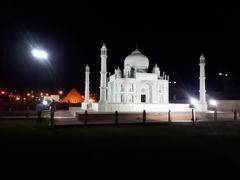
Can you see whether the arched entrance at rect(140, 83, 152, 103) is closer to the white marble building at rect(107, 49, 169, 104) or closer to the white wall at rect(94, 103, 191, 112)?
the white marble building at rect(107, 49, 169, 104)

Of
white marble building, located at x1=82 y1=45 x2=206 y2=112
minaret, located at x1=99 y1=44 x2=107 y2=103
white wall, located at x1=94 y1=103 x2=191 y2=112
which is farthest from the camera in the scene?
white marble building, located at x1=82 y1=45 x2=206 y2=112

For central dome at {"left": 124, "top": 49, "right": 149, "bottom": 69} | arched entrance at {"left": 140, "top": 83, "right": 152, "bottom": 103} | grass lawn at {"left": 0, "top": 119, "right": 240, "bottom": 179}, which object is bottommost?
grass lawn at {"left": 0, "top": 119, "right": 240, "bottom": 179}

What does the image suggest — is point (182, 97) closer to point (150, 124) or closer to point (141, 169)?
point (150, 124)

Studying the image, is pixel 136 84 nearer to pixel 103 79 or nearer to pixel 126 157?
pixel 103 79

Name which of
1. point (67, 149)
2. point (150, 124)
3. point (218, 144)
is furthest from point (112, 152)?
point (150, 124)

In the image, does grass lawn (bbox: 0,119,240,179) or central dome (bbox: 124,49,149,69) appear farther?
central dome (bbox: 124,49,149,69)

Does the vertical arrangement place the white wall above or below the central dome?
below

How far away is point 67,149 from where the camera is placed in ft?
27.5

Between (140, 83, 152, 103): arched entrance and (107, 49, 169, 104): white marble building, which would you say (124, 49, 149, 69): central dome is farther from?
(140, 83, 152, 103): arched entrance

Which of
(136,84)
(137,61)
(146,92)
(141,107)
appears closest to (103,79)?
(141,107)

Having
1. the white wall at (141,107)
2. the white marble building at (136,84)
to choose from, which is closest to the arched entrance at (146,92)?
the white marble building at (136,84)

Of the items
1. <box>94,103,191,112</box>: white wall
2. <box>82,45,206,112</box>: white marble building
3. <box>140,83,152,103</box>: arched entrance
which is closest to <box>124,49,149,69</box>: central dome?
<box>82,45,206,112</box>: white marble building

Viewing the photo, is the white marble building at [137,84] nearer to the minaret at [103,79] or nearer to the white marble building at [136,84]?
the white marble building at [136,84]

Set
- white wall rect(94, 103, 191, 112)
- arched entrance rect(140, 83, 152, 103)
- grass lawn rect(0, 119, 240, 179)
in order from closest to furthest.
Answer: grass lawn rect(0, 119, 240, 179) → white wall rect(94, 103, 191, 112) → arched entrance rect(140, 83, 152, 103)
